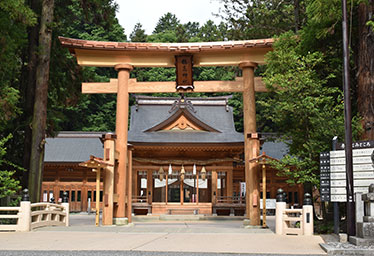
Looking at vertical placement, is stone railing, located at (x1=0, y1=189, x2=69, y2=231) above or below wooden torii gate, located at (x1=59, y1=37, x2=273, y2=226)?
below

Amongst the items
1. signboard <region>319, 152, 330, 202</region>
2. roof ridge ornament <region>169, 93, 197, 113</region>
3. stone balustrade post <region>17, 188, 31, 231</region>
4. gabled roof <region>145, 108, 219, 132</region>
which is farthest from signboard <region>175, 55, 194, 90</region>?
gabled roof <region>145, 108, 219, 132</region>

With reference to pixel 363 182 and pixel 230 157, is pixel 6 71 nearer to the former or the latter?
pixel 363 182

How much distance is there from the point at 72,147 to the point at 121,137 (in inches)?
584

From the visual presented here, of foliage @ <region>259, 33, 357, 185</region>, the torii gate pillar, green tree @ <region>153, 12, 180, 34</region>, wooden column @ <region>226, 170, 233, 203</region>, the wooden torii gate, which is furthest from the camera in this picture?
green tree @ <region>153, 12, 180, 34</region>

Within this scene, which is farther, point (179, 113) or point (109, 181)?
point (179, 113)

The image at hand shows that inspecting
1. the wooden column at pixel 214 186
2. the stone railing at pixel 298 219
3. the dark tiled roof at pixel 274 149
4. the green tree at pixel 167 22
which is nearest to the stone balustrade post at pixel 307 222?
the stone railing at pixel 298 219

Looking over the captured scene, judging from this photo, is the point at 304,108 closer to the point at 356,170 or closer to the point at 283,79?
the point at 283,79

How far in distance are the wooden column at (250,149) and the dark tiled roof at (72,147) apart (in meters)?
14.5

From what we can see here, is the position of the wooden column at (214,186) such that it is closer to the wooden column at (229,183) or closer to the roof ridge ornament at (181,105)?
the wooden column at (229,183)

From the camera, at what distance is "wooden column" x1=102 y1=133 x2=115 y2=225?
1269 cm

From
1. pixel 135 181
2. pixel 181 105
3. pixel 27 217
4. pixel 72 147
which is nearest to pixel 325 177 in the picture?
pixel 27 217

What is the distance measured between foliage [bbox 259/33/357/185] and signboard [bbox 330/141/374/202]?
4.14ft

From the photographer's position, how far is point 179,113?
938 inches

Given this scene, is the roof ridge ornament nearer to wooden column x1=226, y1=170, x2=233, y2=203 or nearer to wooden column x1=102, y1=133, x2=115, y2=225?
wooden column x1=226, y1=170, x2=233, y2=203
